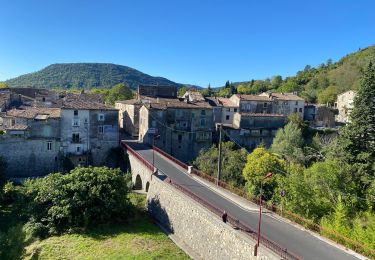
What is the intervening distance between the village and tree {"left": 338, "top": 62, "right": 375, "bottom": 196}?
16361 mm

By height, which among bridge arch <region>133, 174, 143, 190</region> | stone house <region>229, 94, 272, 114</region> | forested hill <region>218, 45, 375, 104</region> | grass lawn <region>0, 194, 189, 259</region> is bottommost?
grass lawn <region>0, 194, 189, 259</region>

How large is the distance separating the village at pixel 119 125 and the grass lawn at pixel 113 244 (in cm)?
2055

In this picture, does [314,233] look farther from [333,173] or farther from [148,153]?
[148,153]

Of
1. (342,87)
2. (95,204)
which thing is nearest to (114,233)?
(95,204)

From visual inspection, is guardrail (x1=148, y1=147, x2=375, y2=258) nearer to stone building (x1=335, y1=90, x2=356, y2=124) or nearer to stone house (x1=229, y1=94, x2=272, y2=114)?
stone house (x1=229, y1=94, x2=272, y2=114)

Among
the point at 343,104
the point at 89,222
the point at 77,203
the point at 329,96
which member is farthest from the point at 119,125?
the point at 329,96

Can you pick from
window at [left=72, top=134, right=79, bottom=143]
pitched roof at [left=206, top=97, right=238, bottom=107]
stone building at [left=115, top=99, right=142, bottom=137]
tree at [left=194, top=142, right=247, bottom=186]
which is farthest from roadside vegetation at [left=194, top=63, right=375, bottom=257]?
pitched roof at [left=206, top=97, right=238, bottom=107]

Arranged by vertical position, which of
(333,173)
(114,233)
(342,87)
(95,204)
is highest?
(342,87)

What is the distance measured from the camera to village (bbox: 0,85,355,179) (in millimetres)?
47219

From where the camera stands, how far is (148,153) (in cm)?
4841

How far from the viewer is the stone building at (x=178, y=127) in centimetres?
5556

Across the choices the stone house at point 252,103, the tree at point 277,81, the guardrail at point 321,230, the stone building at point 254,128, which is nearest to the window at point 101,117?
the stone building at point 254,128

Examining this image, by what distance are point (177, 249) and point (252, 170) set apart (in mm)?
18157

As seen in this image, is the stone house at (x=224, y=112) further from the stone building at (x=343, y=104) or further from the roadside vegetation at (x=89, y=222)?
the roadside vegetation at (x=89, y=222)
